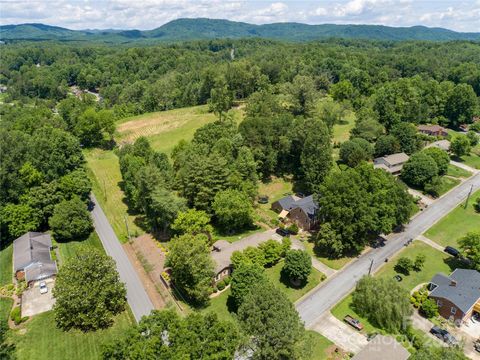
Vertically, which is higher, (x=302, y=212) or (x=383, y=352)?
(x=383, y=352)

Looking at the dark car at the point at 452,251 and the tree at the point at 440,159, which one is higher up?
the tree at the point at 440,159

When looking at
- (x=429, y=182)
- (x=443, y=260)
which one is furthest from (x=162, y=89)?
(x=443, y=260)

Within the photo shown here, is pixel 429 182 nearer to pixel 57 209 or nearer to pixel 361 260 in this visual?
pixel 361 260

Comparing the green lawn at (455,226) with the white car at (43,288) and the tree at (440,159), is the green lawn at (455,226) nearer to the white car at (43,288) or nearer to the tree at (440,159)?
the tree at (440,159)

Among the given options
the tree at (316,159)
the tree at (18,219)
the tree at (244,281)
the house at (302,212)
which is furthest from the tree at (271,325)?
the tree at (18,219)

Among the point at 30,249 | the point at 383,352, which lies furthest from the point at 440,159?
the point at 30,249

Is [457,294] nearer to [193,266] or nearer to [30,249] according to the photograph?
[193,266]

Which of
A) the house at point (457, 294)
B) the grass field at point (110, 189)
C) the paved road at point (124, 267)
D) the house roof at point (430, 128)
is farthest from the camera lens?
the house roof at point (430, 128)
